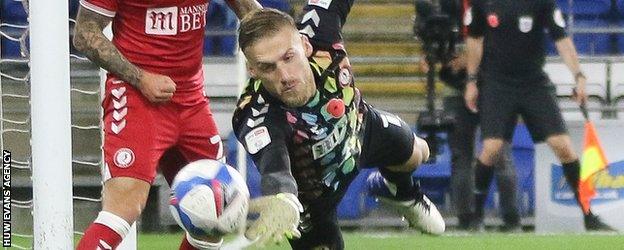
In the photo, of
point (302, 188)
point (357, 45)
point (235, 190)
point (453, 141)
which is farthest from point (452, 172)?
point (235, 190)

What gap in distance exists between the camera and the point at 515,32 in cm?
947

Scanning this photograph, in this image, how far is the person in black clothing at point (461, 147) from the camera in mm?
9492

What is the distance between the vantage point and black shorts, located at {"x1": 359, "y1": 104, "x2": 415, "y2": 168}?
577cm

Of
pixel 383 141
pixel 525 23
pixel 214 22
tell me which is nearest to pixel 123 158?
pixel 383 141

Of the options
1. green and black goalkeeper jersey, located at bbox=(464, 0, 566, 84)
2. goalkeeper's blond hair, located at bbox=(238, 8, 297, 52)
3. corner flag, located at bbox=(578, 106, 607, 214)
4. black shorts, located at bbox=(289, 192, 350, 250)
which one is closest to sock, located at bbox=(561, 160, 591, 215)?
corner flag, located at bbox=(578, 106, 607, 214)

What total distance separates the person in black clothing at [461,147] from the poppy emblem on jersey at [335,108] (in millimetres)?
4249

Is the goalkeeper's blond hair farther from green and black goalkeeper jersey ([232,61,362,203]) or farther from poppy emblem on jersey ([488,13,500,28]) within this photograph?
poppy emblem on jersey ([488,13,500,28])

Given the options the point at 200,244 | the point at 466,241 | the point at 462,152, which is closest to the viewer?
the point at 200,244

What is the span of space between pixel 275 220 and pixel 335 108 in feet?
3.12

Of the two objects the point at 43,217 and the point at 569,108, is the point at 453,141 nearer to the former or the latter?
the point at 569,108

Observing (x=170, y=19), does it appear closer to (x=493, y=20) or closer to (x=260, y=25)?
(x=260, y=25)

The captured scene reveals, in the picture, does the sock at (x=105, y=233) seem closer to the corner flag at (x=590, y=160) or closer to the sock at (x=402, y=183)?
the sock at (x=402, y=183)

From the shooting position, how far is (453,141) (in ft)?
33.1

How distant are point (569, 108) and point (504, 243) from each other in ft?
10.3
